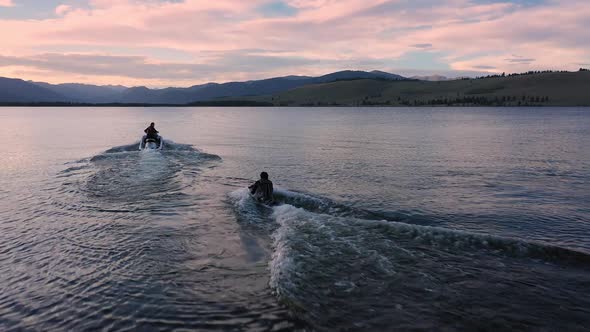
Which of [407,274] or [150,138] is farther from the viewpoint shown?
[150,138]

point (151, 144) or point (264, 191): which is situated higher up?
point (151, 144)

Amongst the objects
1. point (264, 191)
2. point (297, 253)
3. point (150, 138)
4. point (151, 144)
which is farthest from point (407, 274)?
point (150, 138)

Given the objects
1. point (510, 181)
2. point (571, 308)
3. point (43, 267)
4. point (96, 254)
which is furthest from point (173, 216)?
point (510, 181)

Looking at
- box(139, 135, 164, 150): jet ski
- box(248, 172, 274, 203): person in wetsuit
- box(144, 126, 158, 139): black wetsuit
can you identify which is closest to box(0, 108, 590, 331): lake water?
box(248, 172, 274, 203): person in wetsuit

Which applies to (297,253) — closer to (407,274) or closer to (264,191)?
(407,274)

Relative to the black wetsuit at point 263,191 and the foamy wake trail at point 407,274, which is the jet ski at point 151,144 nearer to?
the black wetsuit at point 263,191

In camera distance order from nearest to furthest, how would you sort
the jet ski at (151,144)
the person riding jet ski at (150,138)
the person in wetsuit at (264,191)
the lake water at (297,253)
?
the lake water at (297,253)
the person in wetsuit at (264,191)
the jet ski at (151,144)
the person riding jet ski at (150,138)

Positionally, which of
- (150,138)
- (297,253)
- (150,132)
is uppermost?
(150,132)

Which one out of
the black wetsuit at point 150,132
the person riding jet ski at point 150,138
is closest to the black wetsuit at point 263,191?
the person riding jet ski at point 150,138

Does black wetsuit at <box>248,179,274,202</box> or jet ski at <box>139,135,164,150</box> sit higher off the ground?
jet ski at <box>139,135,164,150</box>

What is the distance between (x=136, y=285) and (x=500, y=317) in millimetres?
8021

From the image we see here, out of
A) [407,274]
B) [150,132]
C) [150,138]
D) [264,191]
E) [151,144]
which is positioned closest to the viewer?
[407,274]

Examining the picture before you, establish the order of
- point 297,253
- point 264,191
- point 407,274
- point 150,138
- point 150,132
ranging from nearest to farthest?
point 407,274 → point 297,253 → point 264,191 → point 150,138 → point 150,132

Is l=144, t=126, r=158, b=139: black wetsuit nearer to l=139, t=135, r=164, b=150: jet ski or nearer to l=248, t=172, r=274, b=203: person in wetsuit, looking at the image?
l=139, t=135, r=164, b=150: jet ski
